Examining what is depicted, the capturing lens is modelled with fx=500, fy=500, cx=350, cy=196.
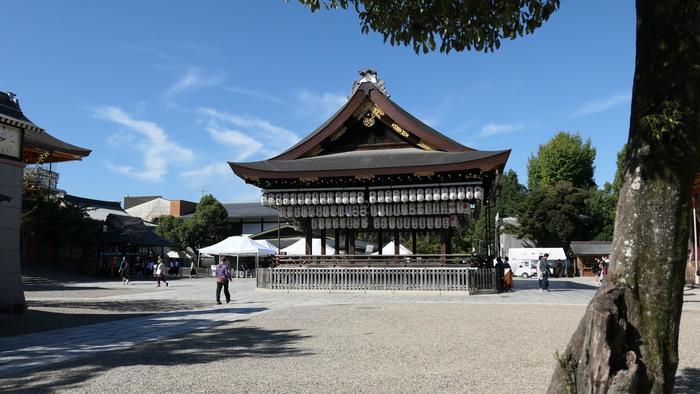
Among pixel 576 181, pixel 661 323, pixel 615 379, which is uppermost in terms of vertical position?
pixel 576 181

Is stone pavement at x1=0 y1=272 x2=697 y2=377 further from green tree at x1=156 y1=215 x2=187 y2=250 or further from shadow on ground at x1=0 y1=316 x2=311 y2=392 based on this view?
green tree at x1=156 y1=215 x2=187 y2=250

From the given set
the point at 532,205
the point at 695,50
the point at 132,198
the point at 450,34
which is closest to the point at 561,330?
the point at 450,34

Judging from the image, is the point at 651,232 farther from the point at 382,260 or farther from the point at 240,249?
the point at 240,249

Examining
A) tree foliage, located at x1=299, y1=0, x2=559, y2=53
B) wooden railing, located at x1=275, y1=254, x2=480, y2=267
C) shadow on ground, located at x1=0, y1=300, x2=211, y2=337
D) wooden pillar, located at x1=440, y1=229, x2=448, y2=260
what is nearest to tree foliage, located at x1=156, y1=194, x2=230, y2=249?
wooden railing, located at x1=275, y1=254, x2=480, y2=267

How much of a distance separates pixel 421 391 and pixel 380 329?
5010 millimetres

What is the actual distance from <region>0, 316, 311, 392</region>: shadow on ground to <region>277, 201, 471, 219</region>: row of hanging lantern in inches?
460

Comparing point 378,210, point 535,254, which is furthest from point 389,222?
point 535,254

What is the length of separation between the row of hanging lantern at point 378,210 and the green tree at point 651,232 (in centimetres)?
1674

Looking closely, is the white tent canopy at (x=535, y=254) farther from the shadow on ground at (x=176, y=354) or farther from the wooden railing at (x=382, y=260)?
the shadow on ground at (x=176, y=354)

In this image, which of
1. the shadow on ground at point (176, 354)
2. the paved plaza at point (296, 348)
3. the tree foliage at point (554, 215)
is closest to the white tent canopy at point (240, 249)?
the paved plaza at point (296, 348)

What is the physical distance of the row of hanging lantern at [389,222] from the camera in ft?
70.5

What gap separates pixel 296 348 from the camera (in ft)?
28.5

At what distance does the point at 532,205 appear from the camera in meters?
54.5

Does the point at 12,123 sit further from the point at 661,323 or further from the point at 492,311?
the point at 661,323
